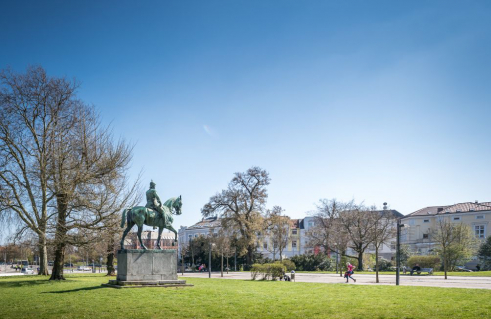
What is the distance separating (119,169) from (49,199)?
4.62m

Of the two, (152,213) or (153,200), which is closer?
(152,213)

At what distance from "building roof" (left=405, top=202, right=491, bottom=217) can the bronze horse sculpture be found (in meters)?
65.5

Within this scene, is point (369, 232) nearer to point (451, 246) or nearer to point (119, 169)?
point (451, 246)

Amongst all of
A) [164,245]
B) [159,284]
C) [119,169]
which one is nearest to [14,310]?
[159,284]

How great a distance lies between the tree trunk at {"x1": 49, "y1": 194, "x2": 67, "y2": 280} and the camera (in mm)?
25484

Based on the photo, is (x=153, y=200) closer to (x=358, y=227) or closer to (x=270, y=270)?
(x=270, y=270)

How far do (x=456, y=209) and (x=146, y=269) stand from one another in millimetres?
68761

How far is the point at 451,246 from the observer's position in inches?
1930

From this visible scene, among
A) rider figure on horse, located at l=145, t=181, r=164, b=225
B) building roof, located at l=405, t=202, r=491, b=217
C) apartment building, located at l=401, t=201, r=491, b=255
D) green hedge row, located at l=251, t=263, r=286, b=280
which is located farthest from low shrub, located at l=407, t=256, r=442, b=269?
rider figure on horse, located at l=145, t=181, r=164, b=225

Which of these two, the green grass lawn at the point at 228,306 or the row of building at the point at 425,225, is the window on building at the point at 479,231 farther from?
the green grass lawn at the point at 228,306

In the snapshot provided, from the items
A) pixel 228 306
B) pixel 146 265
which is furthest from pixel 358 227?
pixel 228 306

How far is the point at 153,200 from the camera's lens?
2177cm

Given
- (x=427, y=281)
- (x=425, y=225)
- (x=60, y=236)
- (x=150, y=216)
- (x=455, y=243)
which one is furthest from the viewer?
(x=425, y=225)

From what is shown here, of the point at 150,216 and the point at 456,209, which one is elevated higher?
the point at 150,216
